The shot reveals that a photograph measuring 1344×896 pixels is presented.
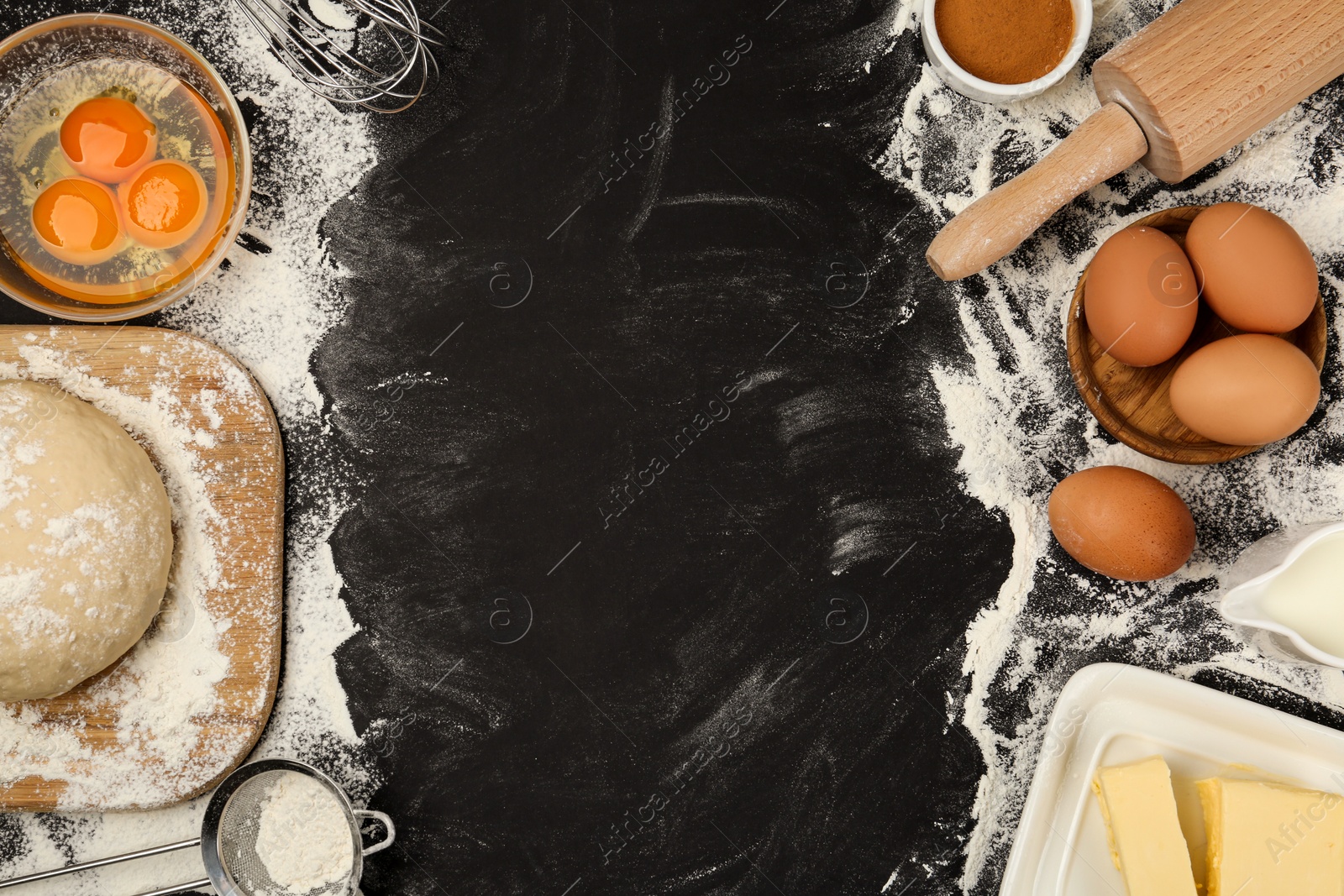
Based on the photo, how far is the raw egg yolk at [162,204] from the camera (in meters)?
1.05

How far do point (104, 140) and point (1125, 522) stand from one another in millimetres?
1376

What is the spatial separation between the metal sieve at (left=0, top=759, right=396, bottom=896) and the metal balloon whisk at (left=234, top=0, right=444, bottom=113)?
902 millimetres

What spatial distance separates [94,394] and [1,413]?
12 centimetres

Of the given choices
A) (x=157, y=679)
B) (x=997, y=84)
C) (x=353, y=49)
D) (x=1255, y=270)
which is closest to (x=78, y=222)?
(x=353, y=49)

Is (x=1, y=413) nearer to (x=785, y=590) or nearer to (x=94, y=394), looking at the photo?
(x=94, y=394)

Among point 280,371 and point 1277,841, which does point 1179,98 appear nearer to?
point 1277,841

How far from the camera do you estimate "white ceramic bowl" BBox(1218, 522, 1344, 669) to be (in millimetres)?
941

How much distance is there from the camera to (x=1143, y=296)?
2.97 ft

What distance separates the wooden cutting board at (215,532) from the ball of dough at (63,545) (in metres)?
0.08

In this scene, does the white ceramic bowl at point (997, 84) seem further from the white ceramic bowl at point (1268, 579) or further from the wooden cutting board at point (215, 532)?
the wooden cutting board at point (215, 532)

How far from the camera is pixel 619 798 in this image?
1077 millimetres

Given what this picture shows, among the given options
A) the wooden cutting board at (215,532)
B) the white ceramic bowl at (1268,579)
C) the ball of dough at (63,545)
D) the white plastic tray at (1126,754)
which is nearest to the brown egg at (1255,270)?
the white ceramic bowl at (1268,579)

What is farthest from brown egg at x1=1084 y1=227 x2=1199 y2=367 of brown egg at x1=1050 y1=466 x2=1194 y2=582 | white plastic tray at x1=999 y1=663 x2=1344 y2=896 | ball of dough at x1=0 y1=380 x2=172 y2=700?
ball of dough at x1=0 y1=380 x2=172 y2=700

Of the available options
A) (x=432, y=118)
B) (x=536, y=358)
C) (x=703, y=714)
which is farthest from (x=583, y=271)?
(x=703, y=714)
